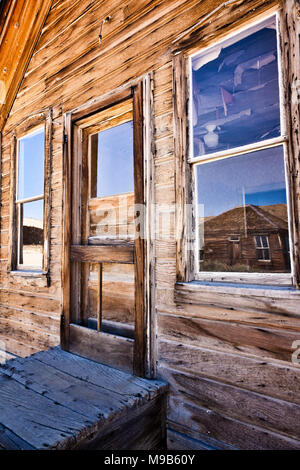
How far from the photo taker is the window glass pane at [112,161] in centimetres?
263

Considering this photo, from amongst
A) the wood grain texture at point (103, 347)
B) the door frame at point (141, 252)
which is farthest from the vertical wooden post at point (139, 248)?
the wood grain texture at point (103, 347)

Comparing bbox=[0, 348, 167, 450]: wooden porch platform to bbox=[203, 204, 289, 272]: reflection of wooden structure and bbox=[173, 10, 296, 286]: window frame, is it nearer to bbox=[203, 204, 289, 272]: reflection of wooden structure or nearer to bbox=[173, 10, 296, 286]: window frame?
bbox=[173, 10, 296, 286]: window frame

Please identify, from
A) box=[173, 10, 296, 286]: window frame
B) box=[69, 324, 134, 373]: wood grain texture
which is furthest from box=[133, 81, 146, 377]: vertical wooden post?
box=[173, 10, 296, 286]: window frame

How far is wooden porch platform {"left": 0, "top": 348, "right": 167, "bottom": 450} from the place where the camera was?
145 cm

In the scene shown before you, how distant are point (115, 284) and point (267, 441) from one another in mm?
1685

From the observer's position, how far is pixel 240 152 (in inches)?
70.2

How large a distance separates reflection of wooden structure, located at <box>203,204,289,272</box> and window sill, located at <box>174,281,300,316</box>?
179mm

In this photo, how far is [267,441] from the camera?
1.58m

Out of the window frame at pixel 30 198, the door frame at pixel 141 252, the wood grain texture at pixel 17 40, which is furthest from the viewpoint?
the wood grain texture at pixel 17 40

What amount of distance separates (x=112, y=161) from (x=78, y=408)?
6.98 feet

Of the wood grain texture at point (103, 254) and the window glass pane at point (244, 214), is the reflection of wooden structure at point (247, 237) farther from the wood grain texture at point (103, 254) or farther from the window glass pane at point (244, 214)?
the wood grain texture at point (103, 254)

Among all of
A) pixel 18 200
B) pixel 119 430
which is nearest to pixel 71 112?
pixel 18 200

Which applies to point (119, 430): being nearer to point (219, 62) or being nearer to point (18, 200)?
point (219, 62)

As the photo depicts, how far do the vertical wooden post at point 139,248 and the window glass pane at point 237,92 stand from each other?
46cm
